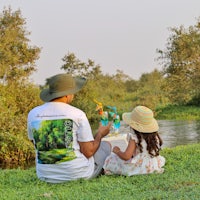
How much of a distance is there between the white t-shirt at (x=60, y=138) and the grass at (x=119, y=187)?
15 cm

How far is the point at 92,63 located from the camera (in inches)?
1131

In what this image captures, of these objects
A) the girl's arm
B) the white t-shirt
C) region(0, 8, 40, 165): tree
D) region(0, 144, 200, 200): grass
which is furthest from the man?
region(0, 8, 40, 165): tree

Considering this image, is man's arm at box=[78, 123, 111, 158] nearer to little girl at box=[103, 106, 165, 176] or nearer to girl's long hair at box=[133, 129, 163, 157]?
little girl at box=[103, 106, 165, 176]

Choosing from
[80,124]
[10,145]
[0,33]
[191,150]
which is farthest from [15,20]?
[80,124]

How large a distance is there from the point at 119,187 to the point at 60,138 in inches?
32.5

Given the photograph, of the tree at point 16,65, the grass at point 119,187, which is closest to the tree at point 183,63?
the tree at point 16,65

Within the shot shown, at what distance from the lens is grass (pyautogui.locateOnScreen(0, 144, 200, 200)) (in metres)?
4.49

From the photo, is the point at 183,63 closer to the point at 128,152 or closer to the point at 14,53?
the point at 14,53

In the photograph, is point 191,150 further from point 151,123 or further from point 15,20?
point 15,20

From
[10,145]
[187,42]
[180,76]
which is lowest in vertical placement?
[10,145]

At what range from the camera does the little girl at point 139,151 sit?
5.55 m

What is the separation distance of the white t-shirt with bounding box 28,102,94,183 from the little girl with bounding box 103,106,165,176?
40cm

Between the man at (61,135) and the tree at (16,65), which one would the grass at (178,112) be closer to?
the tree at (16,65)

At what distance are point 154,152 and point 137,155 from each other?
0.72 feet
